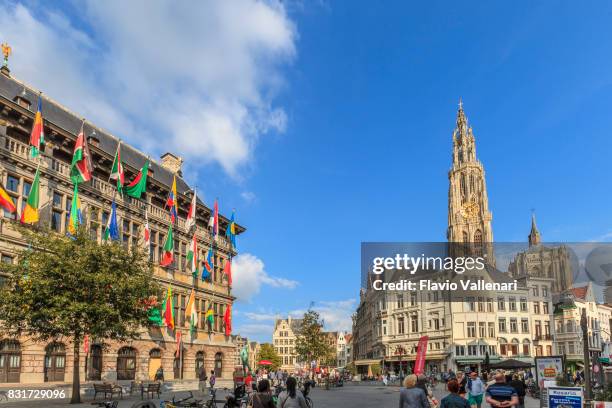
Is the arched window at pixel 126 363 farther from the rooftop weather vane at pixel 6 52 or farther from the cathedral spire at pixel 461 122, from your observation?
the cathedral spire at pixel 461 122

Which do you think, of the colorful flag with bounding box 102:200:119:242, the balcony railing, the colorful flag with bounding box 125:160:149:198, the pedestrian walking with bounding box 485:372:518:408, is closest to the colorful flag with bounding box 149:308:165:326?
the colorful flag with bounding box 102:200:119:242

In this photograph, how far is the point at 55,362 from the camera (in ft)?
98.9

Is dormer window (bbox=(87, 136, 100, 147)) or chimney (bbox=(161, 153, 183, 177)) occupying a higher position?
chimney (bbox=(161, 153, 183, 177))

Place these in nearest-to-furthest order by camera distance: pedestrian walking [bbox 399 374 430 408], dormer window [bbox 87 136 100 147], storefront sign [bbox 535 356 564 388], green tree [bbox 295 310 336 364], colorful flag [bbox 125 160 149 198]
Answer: pedestrian walking [bbox 399 374 430 408] < storefront sign [bbox 535 356 564 388] < colorful flag [bbox 125 160 149 198] < dormer window [bbox 87 136 100 147] < green tree [bbox 295 310 336 364]

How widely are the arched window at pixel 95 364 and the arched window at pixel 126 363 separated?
71.2 inches

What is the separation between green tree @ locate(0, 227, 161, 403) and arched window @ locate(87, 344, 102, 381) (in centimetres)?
965

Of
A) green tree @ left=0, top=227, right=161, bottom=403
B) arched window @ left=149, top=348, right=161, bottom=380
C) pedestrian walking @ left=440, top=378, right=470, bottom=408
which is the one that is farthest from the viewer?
arched window @ left=149, top=348, right=161, bottom=380

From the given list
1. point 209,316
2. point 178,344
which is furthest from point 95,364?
point 209,316

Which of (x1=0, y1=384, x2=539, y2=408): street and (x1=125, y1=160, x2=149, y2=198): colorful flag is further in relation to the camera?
(x1=125, y1=160, x2=149, y2=198): colorful flag

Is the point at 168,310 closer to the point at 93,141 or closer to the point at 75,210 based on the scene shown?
the point at 75,210

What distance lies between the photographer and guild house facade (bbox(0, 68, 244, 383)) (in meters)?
28.2

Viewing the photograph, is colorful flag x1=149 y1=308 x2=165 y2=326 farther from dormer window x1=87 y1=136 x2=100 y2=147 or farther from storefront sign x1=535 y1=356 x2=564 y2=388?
storefront sign x1=535 y1=356 x2=564 y2=388

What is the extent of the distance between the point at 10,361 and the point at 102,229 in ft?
31.5

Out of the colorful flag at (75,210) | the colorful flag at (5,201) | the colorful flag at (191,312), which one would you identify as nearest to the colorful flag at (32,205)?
the colorful flag at (5,201)
